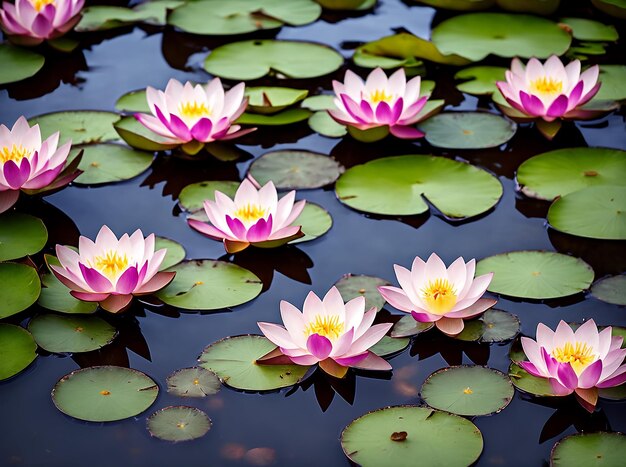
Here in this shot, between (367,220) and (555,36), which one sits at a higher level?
(555,36)

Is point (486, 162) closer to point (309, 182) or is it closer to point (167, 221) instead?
point (309, 182)

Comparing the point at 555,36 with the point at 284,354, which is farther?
the point at 555,36

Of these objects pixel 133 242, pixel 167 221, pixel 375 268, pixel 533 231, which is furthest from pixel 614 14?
pixel 133 242

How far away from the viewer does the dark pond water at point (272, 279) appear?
2289 millimetres

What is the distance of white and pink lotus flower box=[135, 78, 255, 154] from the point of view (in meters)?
3.40

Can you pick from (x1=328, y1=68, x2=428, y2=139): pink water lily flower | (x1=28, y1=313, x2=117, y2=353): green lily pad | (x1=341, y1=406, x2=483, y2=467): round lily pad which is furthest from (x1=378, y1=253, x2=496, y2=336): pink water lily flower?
(x1=328, y1=68, x2=428, y2=139): pink water lily flower

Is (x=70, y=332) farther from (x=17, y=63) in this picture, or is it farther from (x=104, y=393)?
(x=17, y=63)

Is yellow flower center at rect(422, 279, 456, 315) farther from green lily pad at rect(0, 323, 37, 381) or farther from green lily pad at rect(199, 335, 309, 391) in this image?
green lily pad at rect(0, 323, 37, 381)

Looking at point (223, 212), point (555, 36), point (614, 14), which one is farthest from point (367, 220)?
point (614, 14)

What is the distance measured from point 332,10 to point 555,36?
125 centimetres

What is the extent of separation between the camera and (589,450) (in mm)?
2236

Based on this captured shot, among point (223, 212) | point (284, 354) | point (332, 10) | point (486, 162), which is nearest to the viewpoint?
point (284, 354)

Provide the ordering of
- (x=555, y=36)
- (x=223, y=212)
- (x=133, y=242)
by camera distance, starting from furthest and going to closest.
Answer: (x=555, y=36), (x=223, y=212), (x=133, y=242)

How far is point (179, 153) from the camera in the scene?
139 inches
